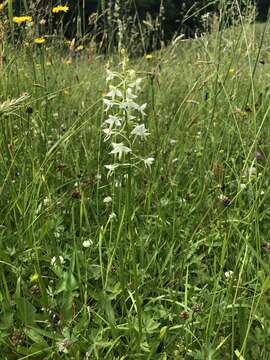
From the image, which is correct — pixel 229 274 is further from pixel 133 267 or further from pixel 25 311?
pixel 25 311

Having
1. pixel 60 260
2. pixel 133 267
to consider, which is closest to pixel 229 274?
pixel 133 267

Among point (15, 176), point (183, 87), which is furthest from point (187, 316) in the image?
point (183, 87)

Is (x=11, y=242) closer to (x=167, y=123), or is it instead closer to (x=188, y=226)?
(x=188, y=226)

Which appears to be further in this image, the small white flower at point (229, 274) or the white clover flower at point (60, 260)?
the white clover flower at point (60, 260)

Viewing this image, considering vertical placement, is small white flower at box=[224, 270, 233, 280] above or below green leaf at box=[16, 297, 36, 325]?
above

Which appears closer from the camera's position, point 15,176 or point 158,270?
point 158,270

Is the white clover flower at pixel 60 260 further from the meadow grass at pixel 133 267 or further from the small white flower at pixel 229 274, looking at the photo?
the small white flower at pixel 229 274

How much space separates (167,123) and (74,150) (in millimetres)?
764

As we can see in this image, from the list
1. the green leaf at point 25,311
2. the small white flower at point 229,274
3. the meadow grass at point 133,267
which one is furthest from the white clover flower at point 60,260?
the small white flower at point 229,274

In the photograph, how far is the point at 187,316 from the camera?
1.33 m

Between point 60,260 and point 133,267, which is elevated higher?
point 133,267

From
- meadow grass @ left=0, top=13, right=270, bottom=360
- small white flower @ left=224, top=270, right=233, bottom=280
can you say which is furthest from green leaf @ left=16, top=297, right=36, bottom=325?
small white flower @ left=224, top=270, right=233, bottom=280

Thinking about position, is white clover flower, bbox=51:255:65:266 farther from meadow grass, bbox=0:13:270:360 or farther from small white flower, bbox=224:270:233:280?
small white flower, bbox=224:270:233:280

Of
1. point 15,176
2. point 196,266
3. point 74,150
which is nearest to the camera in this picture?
point 196,266
